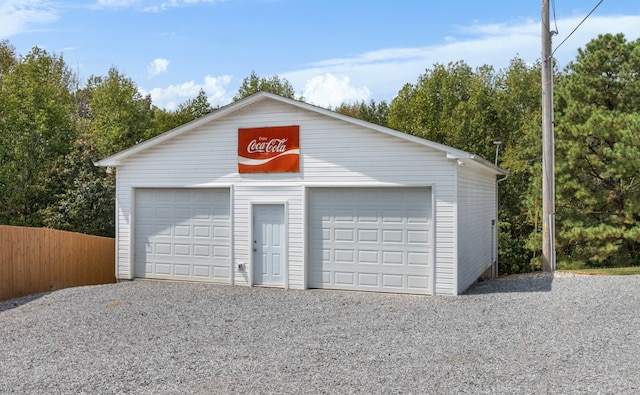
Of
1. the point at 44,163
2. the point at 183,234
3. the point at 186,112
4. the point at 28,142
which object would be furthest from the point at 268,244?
the point at 186,112

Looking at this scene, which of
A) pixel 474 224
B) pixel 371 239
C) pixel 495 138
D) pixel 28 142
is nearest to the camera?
pixel 371 239

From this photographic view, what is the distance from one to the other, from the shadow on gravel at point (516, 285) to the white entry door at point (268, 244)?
3.88 meters

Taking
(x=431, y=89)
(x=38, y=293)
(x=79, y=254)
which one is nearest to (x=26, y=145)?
(x=79, y=254)

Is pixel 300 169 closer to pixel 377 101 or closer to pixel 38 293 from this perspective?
pixel 38 293

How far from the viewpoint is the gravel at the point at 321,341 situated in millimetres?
5465

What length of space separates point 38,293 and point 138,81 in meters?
22.6

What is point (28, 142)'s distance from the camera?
2175cm

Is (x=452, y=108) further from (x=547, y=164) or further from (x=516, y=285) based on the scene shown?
(x=516, y=285)

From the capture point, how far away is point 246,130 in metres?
11.7

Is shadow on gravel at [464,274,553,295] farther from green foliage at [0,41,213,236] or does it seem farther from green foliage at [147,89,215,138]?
green foliage at [147,89,215,138]

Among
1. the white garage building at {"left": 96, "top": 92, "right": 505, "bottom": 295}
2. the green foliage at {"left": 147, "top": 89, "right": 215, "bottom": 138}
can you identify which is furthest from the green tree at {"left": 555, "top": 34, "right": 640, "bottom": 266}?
the green foliage at {"left": 147, "top": 89, "right": 215, "bottom": 138}

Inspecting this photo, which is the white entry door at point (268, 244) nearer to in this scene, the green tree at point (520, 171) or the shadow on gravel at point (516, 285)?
the shadow on gravel at point (516, 285)

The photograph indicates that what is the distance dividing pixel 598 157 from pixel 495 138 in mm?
11590

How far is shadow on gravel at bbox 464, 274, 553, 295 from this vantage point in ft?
36.4
